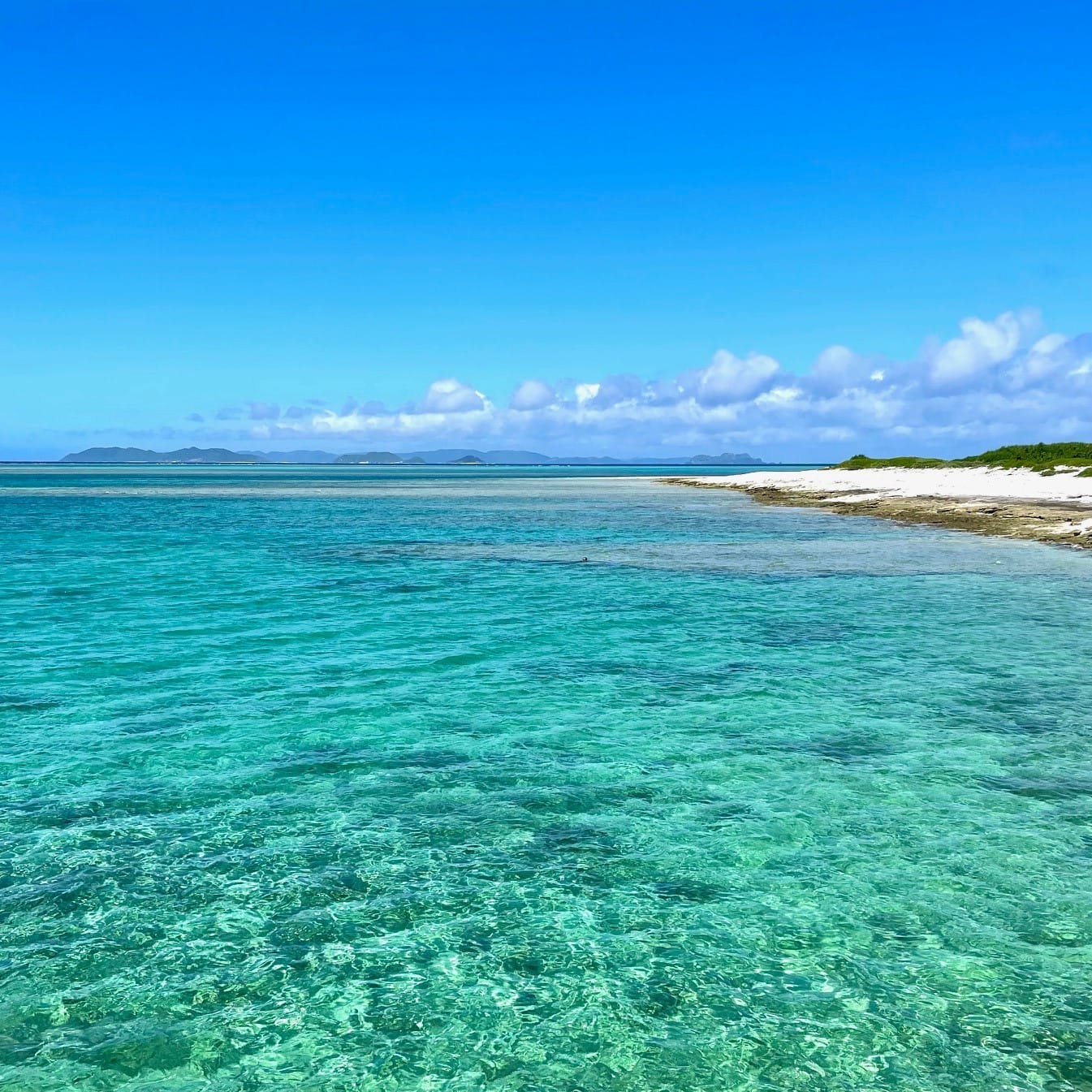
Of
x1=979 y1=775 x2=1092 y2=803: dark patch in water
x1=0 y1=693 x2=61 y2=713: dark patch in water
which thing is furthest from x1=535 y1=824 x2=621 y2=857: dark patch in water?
x1=0 y1=693 x2=61 y2=713: dark patch in water

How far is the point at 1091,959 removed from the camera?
6.93m

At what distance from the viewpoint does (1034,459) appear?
85.2m

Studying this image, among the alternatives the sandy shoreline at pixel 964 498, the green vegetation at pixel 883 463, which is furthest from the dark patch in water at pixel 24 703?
the green vegetation at pixel 883 463

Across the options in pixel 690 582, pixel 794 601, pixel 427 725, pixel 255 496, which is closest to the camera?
pixel 427 725

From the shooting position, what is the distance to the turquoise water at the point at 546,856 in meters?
6.00

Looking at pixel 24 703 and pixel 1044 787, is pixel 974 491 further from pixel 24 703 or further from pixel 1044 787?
pixel 24 703

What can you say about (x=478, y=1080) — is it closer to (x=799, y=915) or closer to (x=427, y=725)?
(x=799, y=915)

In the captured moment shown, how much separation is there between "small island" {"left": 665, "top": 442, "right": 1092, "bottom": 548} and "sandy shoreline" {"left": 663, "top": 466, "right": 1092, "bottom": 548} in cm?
7

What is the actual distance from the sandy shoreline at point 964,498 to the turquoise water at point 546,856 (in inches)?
1036

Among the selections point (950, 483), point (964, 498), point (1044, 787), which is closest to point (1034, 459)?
point (950, 483)

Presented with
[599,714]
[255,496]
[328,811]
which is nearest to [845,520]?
[599,714]

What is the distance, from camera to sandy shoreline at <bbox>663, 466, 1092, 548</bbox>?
4438cm

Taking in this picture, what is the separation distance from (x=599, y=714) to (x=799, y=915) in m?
6.35

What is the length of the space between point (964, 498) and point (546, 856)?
65767mm
